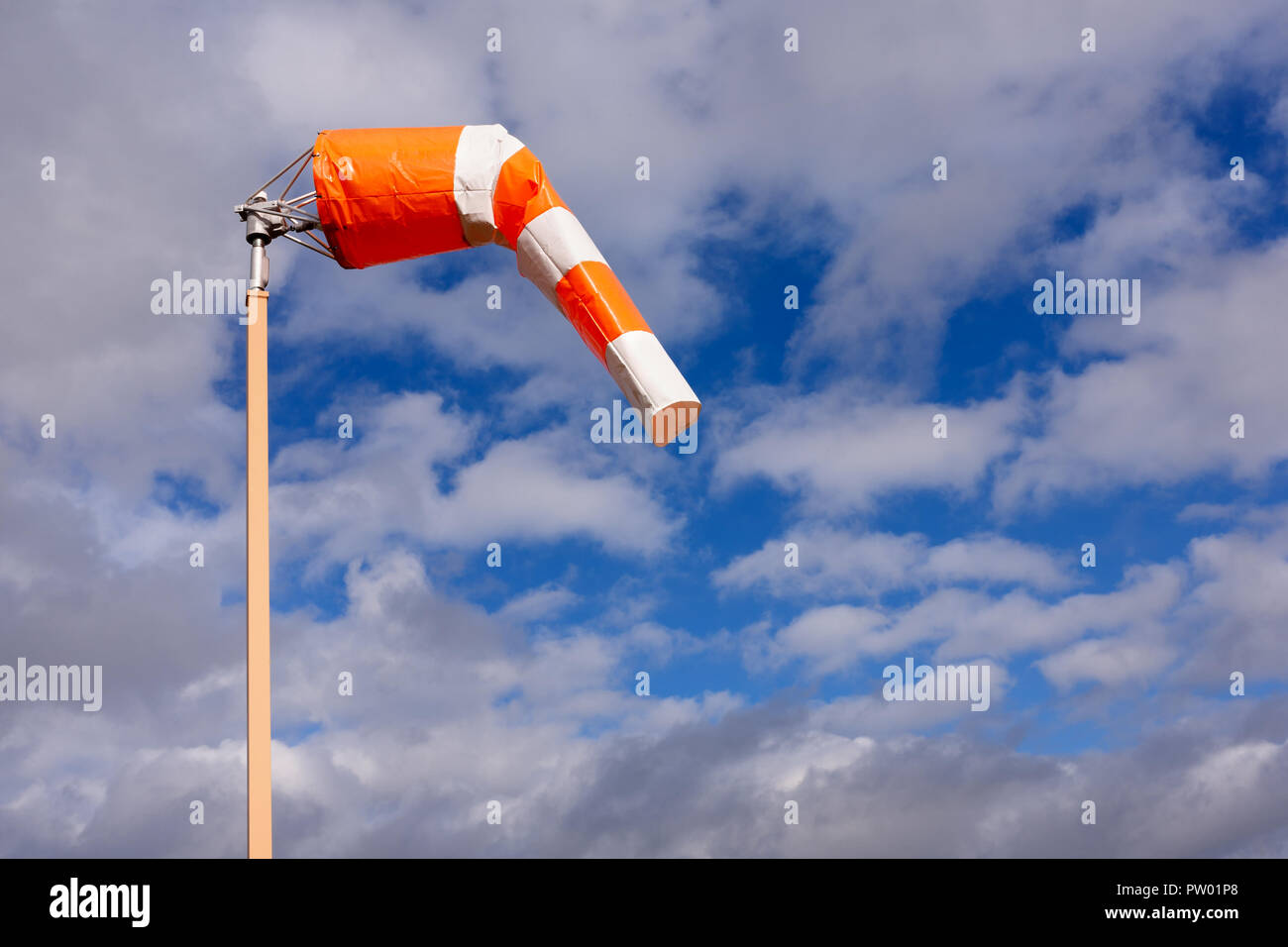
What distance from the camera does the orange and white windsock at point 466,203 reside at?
10.8m

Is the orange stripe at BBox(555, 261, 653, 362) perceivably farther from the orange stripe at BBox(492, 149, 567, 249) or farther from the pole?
the pole

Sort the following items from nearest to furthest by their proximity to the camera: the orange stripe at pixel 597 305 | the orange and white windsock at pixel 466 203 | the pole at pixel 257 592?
the pole at pixel 257 592 → the orange stripe at pixel 597 305 → the orange and white windsock at pixel 466 203

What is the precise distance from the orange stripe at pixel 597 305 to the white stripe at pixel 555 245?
9cm

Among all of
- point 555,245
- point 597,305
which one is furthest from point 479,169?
point 597,305

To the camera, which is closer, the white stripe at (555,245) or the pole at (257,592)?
the pole at (257,592)

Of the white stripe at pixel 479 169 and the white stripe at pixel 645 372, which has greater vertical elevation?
the white stripe at pixel 479 169

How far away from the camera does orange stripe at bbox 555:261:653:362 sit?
1062 centimetres

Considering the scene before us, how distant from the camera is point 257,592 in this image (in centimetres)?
989

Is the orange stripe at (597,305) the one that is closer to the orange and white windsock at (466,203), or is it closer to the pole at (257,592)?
the orange and white windsock at (466,203)

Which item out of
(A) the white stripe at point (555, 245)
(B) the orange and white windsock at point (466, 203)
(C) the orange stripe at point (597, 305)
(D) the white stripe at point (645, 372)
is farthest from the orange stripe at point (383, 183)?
(D) the white stripe at point (645, 372)

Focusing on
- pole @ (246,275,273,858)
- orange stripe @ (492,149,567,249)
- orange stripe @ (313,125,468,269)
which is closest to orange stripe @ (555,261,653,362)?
orange stripe @ (492,149,567,249)
